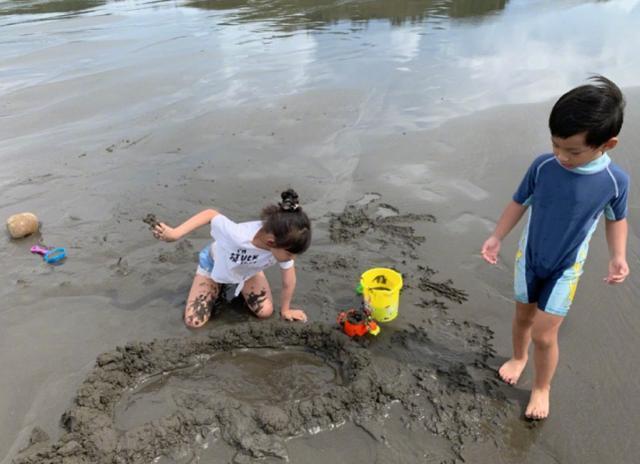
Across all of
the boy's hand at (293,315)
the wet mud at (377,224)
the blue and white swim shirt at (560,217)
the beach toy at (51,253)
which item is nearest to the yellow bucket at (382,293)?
the boy's hand at (293,315)

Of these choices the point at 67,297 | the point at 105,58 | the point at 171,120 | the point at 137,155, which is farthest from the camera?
the point at 105,58

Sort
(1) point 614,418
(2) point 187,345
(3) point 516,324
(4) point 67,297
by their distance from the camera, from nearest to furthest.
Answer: (1) point 614,418, (3) point 516,324, (2) point 187,345, (4) point 67,297

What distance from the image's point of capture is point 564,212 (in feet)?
7.93

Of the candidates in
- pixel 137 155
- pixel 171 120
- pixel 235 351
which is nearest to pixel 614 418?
pixel 235 351

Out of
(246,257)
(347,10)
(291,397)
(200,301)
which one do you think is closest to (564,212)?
(291,397)

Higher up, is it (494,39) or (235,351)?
(494,39)

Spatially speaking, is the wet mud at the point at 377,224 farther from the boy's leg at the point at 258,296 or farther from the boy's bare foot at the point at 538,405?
the boy's bare foot at the point at 538,405

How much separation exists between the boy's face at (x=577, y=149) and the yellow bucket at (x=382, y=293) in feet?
4.93

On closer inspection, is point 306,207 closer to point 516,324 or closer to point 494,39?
point 516,324

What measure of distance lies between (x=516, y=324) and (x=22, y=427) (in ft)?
9.97

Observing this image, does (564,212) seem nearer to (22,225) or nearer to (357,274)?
(357,274)

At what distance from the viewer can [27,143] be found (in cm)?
689

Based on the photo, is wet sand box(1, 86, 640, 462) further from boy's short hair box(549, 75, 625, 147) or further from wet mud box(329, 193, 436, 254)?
boy's short hair box(549, 75, 625, 147)

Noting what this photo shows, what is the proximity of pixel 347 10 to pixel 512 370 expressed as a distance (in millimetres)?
15818
